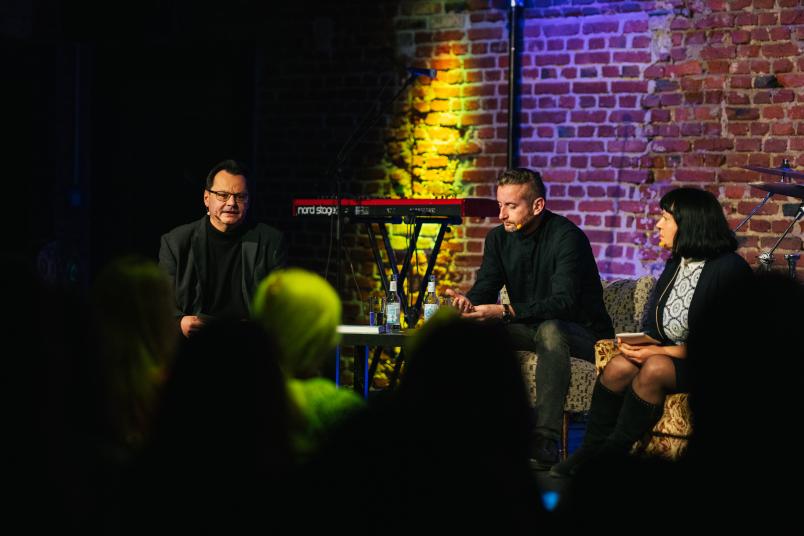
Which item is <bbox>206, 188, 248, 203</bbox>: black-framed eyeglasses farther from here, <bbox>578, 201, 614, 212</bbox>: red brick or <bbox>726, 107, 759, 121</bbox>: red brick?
<bbox>726, 107, 759, 121</bbox>: red brick

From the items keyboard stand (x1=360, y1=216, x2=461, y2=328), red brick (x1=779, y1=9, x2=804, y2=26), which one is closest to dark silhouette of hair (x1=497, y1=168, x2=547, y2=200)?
keyboard stand (x1=360, y1=216, x2=461, y2=328)

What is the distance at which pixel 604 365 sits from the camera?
405 cm

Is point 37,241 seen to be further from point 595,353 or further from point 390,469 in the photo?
point 390,469

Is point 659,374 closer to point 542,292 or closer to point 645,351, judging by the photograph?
point 645,351

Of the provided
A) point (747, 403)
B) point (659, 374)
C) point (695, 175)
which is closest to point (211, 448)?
point (747, 403)

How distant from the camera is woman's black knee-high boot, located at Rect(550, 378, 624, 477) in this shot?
3930 millimetres

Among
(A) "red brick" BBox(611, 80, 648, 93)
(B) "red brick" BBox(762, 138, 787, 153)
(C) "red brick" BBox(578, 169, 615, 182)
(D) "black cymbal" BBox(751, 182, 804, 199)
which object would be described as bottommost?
(D) "black cymbal" BBox(751, 182, 804, 199)

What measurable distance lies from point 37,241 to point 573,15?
147 inches

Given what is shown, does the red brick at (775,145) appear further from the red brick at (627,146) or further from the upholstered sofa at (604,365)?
the upholstered sofa at (604,365)

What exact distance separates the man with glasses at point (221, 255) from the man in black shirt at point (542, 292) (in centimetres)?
95

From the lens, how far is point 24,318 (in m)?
1.33

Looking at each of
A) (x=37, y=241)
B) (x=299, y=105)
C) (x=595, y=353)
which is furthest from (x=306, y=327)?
(x=37, y=241)

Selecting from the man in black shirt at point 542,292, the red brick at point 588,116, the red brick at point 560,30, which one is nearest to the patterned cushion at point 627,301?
the man in black shirt at point 542,292

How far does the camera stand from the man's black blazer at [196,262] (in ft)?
15.2
